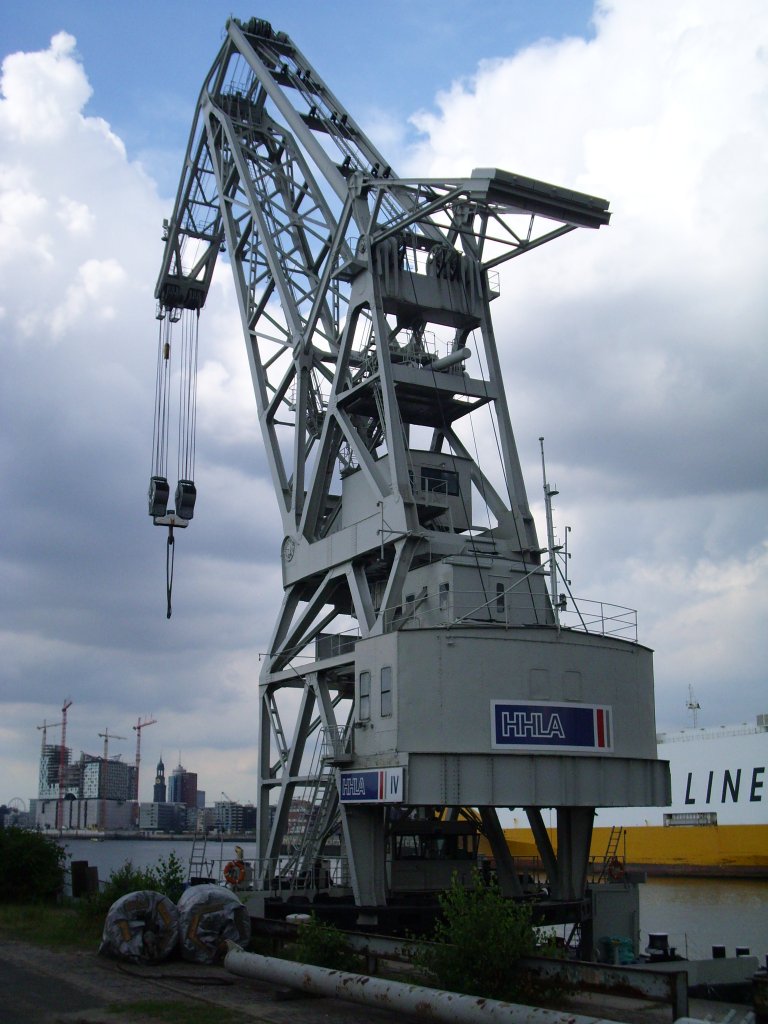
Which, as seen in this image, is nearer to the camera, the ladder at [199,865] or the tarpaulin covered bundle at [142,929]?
the tarpaulin covered bundle at [142,929]

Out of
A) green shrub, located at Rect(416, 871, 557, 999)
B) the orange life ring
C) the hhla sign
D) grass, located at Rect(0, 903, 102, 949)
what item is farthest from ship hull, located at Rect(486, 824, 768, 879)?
green shrub, located at Rect(416, 871, 557, 999)

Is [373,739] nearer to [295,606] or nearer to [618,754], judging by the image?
[618,754]

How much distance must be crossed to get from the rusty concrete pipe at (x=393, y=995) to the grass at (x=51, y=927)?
19.6 ft

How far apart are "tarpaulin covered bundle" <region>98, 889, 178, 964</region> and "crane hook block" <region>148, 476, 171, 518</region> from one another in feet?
58.2

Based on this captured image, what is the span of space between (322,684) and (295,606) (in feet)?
15.0

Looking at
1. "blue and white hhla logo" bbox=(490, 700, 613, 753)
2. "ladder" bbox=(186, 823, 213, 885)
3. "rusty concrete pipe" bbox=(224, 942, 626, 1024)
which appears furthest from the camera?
"ladder" bbox=(186, 823, 213, 885)

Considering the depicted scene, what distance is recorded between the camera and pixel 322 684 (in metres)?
31.3

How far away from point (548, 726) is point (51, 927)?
12.8 metres

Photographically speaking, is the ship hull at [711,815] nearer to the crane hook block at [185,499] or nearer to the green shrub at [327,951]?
the crane hook block at [185,499]

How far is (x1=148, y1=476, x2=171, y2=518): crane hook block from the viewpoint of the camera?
35875 millimetres

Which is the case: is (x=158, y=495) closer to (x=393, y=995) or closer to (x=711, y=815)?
(x=393, y=995)

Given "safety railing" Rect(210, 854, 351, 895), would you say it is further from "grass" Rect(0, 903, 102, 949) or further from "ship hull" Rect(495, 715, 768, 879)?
"ship hull" Rect(495, 715, 768, 879)

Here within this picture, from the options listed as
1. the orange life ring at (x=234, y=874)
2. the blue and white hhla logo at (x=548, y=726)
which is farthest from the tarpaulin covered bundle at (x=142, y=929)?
the orange life ring at (x=234, y=874)

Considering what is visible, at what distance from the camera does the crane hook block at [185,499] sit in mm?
35438
